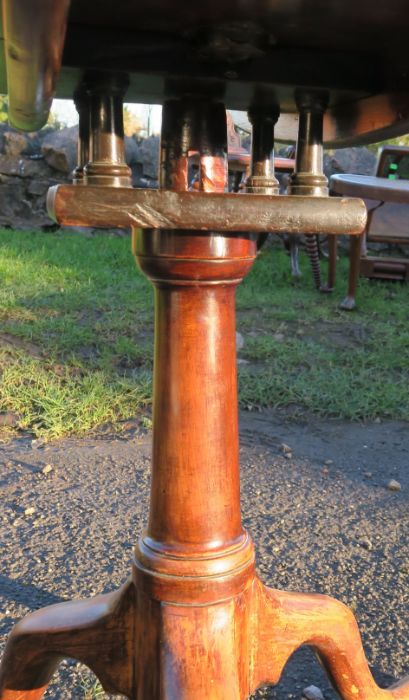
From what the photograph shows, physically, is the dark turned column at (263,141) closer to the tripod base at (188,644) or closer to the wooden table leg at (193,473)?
the wooden table leg at (193,473)

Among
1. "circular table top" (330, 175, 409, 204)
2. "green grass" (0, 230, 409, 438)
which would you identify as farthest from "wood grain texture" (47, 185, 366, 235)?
"circular table top" (330, 175, 409, 204)

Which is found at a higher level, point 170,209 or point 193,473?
point 170,209

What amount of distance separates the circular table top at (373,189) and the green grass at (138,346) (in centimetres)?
67

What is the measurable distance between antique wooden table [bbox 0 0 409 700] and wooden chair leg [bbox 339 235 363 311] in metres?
3.09

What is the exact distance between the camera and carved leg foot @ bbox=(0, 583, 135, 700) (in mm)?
1023

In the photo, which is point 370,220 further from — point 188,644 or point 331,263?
point 188,644

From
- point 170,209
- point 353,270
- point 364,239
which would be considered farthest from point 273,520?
point 364,239

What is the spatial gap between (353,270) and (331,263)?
1.43 feet

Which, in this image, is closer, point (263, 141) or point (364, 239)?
point (263, 141)

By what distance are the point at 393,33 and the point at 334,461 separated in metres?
1.66

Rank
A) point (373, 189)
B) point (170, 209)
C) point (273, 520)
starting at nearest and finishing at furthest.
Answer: point (170, 209)
point (273, 520)
point (373, 189)

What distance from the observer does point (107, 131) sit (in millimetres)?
930

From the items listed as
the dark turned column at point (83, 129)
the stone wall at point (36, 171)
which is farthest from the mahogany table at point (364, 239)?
the dark turned column at point (83, 129)

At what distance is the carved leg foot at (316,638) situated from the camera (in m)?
1.04
